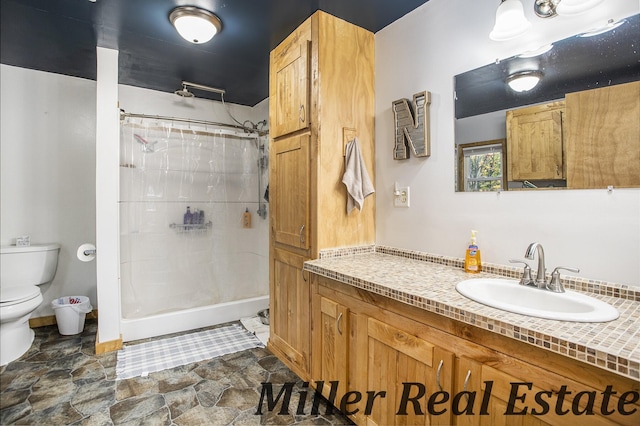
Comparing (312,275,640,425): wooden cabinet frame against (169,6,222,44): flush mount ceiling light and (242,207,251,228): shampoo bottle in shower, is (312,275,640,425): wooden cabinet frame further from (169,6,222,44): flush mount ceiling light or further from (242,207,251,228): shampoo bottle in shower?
(242,207,251,228): shampoo bottle in shower

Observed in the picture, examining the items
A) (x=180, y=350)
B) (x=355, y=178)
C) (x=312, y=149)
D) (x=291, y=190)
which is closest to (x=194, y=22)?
(x=312, y=149)

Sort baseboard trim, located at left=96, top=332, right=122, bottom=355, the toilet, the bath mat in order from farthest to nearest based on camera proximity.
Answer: baseboard trim, located at left=96, top=332, right=122, bottom=355
the bath mat
the toilet

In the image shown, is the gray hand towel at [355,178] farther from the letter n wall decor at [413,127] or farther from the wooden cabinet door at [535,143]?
the wooden cabinet door at [535,143]

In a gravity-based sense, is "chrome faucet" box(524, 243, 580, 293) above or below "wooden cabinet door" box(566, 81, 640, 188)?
below

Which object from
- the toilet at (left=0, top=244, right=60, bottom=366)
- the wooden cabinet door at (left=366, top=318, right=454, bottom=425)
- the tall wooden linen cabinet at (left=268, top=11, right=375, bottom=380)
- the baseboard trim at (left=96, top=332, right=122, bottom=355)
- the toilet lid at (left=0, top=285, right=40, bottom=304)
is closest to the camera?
the toilet at (left=0, top=244, right=60, bottom=366)

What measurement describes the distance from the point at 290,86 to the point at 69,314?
257cm

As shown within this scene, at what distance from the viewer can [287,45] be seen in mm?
2189

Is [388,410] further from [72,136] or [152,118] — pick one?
[72,136]

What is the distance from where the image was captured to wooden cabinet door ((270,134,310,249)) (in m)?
2.01

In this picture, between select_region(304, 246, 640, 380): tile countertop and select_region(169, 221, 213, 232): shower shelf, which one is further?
select_region(169, 221, 213, 232): shower shelf

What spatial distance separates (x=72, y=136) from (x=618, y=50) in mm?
3671

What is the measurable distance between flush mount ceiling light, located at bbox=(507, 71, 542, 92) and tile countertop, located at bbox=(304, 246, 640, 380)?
85cm

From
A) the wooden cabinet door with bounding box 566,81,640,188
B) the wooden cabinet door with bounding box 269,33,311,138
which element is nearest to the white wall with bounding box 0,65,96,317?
the wooden cabinet door with bounding box 269,33,311,138

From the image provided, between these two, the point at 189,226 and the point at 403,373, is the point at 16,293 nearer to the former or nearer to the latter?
the point at 403,373
